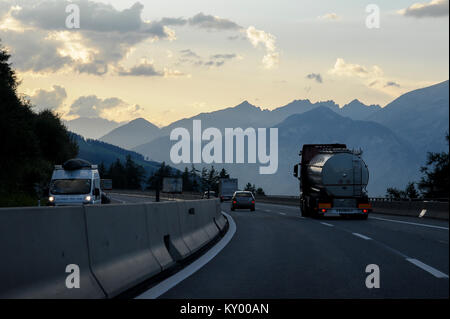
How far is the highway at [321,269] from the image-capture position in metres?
7.54

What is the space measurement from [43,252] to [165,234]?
15.7ft

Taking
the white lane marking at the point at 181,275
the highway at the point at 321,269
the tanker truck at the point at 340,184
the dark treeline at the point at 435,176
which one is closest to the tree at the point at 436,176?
the dark treeline at the point at 435,176

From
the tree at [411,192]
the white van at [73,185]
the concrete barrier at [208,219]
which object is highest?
the white van at [73,185]

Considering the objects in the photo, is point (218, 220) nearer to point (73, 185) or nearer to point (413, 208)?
point (73, 185)

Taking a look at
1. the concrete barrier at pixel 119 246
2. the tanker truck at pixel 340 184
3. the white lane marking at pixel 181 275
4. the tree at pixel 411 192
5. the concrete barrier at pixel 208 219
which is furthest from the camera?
the tree at pixel 411 192

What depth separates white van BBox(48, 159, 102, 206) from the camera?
27031 mm

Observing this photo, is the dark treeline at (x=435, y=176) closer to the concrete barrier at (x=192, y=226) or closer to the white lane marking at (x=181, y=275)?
the concrete barrier at (x=192, y=226)

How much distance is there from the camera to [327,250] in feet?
43.0

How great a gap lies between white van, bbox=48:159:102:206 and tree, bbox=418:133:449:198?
7753cm

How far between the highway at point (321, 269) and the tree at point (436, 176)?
85996mm

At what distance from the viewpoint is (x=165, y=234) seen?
10.5 metres

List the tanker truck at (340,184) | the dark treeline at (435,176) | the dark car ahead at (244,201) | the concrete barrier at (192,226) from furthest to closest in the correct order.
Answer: the dark treeline at (435,176) → the dark car ahead at (244,201) → the tanker truck at (340,184) → the concrete barrier at (192,226)

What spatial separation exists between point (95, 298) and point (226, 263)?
4.63 m
